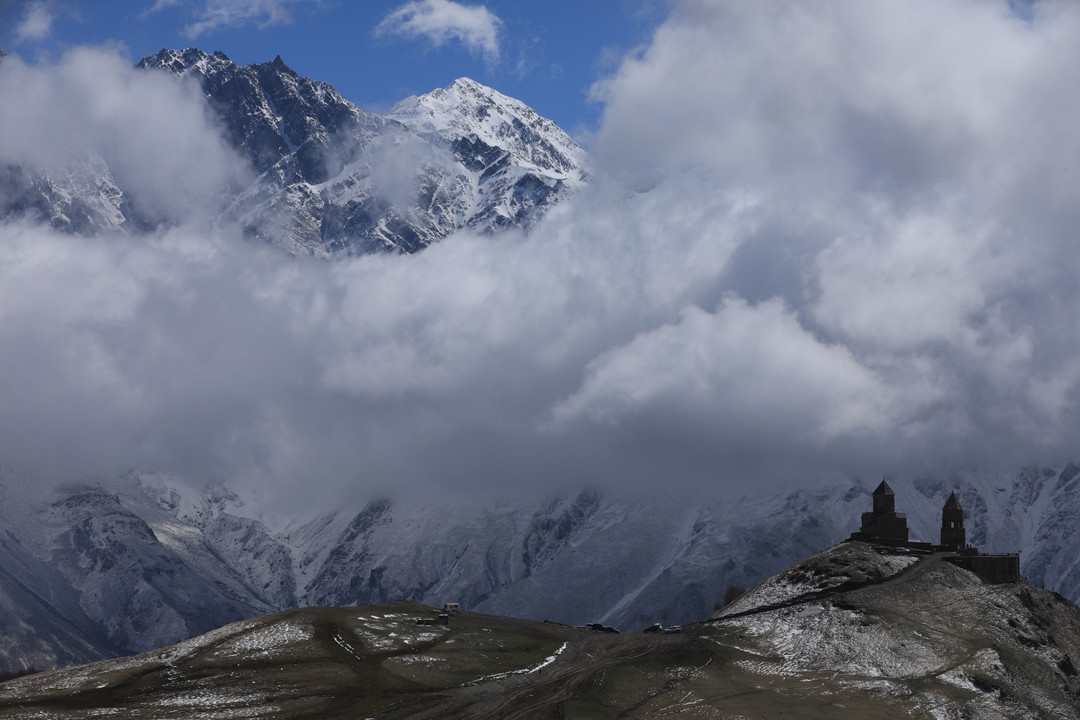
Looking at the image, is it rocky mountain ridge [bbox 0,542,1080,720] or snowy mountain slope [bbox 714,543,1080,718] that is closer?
rocky mountain ridge [bbox 0,542,1080,720]

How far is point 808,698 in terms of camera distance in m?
152

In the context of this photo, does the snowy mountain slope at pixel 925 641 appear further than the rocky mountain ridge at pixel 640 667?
Yes

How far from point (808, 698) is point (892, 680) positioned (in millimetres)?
14599

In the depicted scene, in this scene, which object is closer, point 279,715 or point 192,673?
point 279,715

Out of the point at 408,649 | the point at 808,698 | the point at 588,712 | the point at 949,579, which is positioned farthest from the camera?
the point at 949,579

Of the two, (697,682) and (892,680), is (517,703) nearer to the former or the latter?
(697,682)

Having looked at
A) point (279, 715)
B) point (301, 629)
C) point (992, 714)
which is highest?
point (301, 629)

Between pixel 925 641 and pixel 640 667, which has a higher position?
pixel 640 667

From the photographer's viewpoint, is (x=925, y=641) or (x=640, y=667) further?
(x=925, y=641)

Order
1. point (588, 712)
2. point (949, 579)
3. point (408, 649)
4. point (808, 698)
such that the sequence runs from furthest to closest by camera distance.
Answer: point (949, 579)
point (408, 649)
point (808, 698)
point (588, 712)

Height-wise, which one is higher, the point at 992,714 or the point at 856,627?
the point at 856,627

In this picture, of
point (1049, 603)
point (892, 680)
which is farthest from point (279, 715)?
point (1049, 603)

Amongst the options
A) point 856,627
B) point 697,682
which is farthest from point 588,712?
point 856,627

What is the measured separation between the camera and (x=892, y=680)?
15888cm
